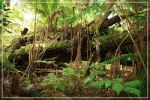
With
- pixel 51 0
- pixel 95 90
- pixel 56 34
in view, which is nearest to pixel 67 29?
pixel 56 34

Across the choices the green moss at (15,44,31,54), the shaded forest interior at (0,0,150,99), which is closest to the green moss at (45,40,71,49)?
the shaded forest interior at (0,0,150,99)

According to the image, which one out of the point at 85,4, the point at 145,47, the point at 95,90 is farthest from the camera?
the point at 85,4

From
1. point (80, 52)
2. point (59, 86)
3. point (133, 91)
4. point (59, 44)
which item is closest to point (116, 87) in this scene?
point (133, 91)

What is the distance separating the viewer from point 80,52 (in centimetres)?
343

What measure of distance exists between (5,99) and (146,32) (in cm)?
143

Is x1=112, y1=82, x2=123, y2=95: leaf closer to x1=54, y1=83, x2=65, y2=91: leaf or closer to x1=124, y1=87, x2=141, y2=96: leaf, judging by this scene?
x1=124, y1=87, x2=141, y2=96: leaf

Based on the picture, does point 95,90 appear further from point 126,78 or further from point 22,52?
point 22,52

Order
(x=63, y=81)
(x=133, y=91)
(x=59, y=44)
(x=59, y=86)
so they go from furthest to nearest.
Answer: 1. (x=59, y=44)
2. (x=63, y=81)
3. (x=59, y=86)
4. (x=133, y=91)

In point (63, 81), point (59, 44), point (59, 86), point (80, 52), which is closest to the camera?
point (59, 86)

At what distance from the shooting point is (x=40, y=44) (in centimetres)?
403

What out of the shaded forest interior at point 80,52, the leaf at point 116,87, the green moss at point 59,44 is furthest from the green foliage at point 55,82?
the green moss at point 59,44

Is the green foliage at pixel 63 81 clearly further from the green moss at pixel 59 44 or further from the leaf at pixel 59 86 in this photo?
the green moss at pixel 59 44

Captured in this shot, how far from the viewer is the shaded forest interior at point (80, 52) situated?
262 cm

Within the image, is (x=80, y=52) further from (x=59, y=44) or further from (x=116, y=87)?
(x=116, y=87)
